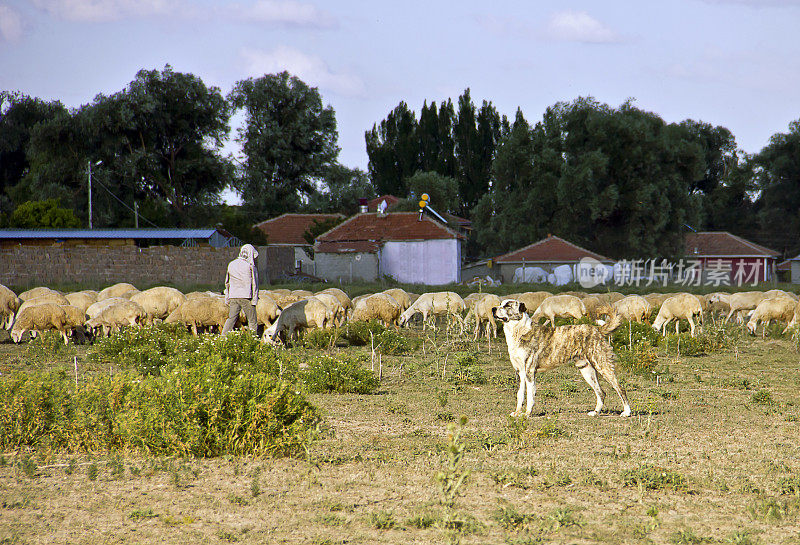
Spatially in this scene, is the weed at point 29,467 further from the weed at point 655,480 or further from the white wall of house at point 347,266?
the white wall of house at point 347,266

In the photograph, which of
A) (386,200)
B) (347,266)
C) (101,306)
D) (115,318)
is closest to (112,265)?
(347,266)

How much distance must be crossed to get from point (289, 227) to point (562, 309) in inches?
1489

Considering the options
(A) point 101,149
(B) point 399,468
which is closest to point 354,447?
(B) point 399,468

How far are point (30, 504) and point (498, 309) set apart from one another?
16.0 ft

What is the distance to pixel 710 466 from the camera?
7066mm

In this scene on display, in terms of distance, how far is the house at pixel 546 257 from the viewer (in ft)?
158

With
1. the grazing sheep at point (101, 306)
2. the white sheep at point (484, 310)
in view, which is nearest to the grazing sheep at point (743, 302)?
the white sheep at point (484, 310)

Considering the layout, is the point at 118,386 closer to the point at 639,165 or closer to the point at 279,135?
the point at 639,165

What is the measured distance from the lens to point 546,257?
48469mm

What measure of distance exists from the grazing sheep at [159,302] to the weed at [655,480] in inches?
613

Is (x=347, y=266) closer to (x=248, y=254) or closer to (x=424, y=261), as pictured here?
(x=424, y=261)

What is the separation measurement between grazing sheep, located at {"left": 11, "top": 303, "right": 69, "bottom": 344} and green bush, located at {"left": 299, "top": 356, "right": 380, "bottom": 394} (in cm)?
845

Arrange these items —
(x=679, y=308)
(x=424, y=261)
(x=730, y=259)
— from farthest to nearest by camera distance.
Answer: (x=730, y=259)
(x=424, y=261)
(x=679, y=308)

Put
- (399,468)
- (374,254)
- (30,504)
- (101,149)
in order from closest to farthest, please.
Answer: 1. (30,504)
2. (399,468)
3. (374,254)
4. (101,149)
